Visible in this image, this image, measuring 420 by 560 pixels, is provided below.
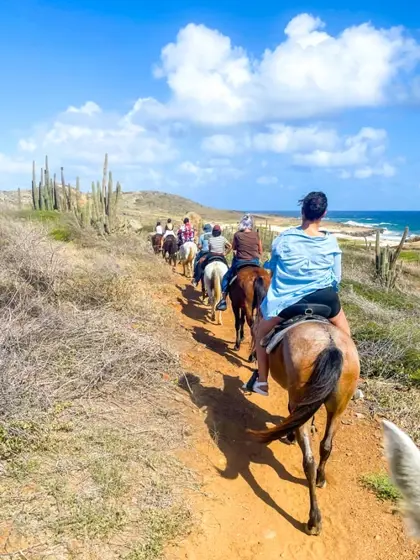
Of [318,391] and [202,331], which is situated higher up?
[318,391]

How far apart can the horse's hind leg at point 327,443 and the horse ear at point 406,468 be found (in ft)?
8.49

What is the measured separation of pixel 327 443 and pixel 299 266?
1.68 meters

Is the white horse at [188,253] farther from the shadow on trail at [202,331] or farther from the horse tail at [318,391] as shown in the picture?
the horse tail at [318,391]

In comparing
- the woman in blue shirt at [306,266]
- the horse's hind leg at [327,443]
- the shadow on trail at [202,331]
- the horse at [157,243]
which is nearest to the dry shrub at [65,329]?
the shadow on trail at [202,331]

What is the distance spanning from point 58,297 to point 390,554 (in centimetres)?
571

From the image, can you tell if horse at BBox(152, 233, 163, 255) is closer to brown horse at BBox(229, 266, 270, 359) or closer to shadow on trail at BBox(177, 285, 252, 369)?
shadow on trail at BBox(177, 285, 252, 369)

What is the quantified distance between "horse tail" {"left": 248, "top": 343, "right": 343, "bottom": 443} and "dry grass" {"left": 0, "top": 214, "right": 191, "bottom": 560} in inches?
44.8

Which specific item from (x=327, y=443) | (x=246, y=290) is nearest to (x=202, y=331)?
(x=246, y=290)

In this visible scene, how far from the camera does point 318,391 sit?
3.43 m

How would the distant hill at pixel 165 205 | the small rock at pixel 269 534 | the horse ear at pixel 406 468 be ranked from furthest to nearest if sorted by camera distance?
the distant hill at pixel 165 205 < the small rock at pixel 269 534 < the horse ear at pixel 406 468

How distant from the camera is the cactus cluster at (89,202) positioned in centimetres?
1847

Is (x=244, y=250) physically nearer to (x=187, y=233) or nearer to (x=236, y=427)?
(x=236, y=427)

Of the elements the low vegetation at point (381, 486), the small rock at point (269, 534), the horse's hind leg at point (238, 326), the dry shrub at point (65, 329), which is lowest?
the small rock at point (269, 534)

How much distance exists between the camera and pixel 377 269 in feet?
51.3
